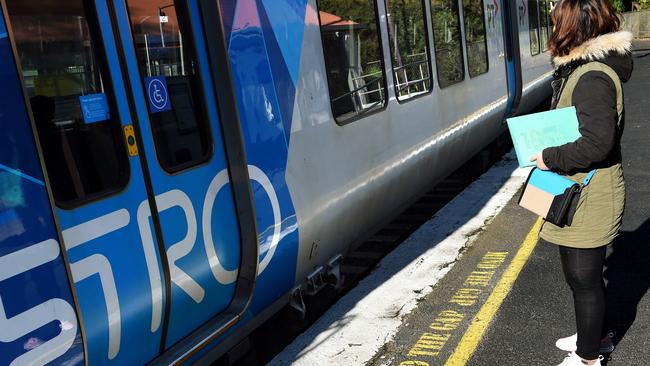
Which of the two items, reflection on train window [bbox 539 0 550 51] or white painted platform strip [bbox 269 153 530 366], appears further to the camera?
reflection on train window [bbox 539 0 550 51]

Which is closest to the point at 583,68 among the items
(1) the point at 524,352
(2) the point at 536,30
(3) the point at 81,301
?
(1) the point at 524,352

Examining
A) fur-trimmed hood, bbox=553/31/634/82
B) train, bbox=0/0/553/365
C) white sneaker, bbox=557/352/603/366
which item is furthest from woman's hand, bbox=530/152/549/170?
train, bbox=0/0/553/365

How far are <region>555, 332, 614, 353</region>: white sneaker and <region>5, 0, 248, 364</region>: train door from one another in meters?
1.85

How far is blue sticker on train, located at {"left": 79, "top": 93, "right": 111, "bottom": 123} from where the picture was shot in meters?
2.50

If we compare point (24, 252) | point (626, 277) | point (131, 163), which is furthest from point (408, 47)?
point (24, 252)

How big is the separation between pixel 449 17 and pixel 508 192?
1919 millimetres

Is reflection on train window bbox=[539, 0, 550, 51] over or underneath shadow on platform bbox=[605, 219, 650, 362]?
over

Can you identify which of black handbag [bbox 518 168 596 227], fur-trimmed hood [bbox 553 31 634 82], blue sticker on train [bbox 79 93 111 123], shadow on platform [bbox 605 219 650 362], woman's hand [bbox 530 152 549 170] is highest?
blue sticker on train [bbox 79 93 111 123]

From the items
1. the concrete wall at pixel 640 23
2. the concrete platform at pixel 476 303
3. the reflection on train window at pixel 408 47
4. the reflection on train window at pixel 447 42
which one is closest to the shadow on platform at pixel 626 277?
the concrete platform at pixel 476 303

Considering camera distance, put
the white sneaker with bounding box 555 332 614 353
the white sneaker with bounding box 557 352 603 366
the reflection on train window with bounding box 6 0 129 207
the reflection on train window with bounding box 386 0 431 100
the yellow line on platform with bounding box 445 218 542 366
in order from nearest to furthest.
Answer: the reflection on train window with bounding box 6 0 129 207, the white sneaker with bounding box 557 352 603 366, the white sneaker with bounding box 555 332 614 353, the yellow line on platform with bounding box 445 218 542 366, the reflection on train window with bounding box 386 0 431 100

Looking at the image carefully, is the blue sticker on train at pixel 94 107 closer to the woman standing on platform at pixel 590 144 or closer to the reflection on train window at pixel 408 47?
the woman standing on platform at pixel 590 144

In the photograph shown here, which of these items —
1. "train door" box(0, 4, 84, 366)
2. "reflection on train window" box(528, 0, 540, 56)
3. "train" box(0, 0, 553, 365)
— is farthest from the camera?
"reflection on train window" box(528, 0, 540, 56)

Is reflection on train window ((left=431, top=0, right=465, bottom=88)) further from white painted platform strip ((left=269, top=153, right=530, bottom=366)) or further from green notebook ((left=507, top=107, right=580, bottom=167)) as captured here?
green notebook ((left=507, top=107, right=580, bottom=167))

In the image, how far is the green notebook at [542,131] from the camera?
2807mm
